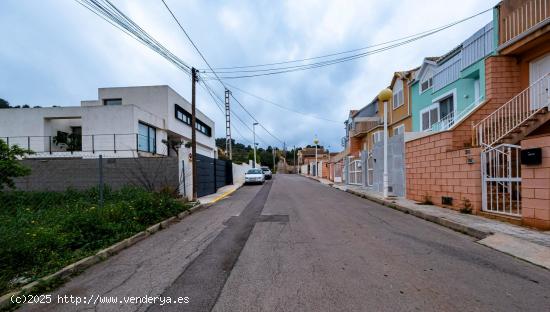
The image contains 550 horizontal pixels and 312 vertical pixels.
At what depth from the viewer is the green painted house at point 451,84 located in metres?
12.7

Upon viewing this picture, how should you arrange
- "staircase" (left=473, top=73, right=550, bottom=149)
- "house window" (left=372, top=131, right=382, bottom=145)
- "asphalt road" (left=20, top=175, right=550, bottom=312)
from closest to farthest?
"asphalt road" (left=20, top=175, right=550, bottom=312) → "staircase" (left=473, top=73, right=550, bottom=149) → "house window" (left=372, top=131, right=382, bottom=145)

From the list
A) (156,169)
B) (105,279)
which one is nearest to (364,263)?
(105,279)

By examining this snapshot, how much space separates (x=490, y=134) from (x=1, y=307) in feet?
42.6

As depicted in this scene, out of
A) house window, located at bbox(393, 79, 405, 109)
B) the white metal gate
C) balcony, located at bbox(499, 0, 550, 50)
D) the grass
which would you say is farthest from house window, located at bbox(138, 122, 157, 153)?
balcony, located at bbox(499, 0, 550, 50)

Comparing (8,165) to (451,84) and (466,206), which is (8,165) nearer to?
(466,206)

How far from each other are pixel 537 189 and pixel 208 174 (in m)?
15.7

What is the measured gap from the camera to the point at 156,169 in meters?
14.5

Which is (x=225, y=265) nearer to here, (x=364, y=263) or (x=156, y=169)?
(x=364, y=263)

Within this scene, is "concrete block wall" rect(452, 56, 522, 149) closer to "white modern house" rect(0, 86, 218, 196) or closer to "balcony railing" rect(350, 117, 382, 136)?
"white modern house" rect(0, 86, 218, 196)

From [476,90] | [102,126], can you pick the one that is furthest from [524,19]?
[102,126]

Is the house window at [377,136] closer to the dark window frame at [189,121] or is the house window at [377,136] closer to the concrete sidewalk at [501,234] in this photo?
the concrete sidewalk at [501,234]

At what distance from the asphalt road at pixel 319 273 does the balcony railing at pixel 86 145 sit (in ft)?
48.7

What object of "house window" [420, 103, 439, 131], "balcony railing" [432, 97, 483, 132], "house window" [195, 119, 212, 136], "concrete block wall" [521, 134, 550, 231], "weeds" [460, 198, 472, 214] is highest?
"house window" [195, 119, 212, 136]

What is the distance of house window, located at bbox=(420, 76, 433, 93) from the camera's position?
18.4 meters
